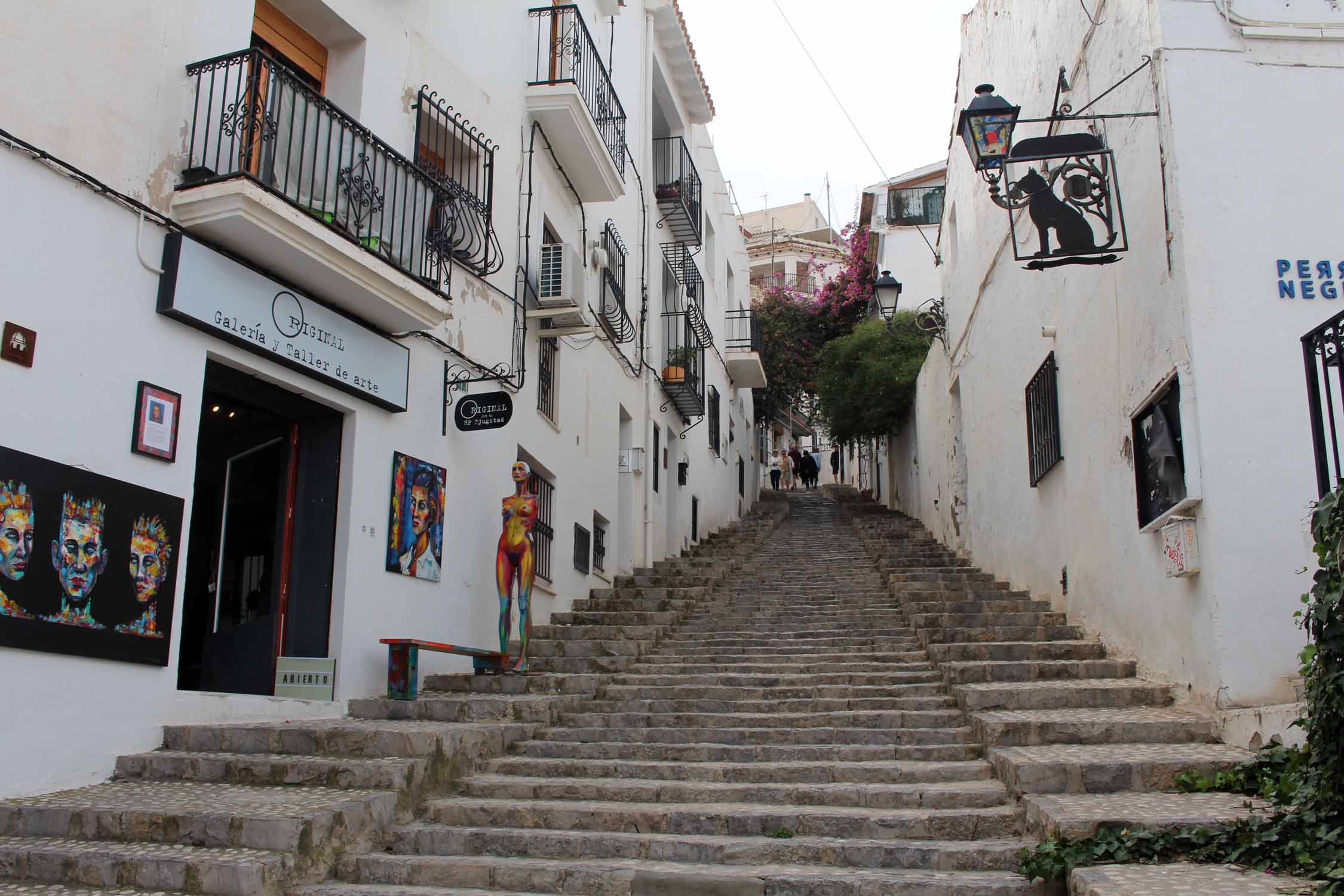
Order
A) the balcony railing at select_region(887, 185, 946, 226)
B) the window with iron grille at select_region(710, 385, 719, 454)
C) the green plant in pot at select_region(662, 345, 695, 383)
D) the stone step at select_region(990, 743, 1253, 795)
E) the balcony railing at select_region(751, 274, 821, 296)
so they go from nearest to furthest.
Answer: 1. the stone step at select_region(990, 743, 1253, 795)
2. the green plant in pot at select_region(662, 345, 695, 383)
3. the window with iron grille at select_region(710, 385, 719, 454)
4. the balcony railing at select_region(887, 185, 946, 226)
5. the balcony railing at select_region(751, 274, 821, 296)

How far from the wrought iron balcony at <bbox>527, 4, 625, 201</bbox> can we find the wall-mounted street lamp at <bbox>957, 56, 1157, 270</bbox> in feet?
17.3

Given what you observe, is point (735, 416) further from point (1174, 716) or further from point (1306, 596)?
point (1306, 596)

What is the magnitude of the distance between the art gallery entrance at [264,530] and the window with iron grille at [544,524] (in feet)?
10.9

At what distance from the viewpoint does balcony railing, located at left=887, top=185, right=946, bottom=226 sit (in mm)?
27453

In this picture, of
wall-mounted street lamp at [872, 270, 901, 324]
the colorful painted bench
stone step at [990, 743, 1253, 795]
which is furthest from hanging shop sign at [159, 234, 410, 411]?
wall-mounted street lamp at [872, 270, 901, 324]

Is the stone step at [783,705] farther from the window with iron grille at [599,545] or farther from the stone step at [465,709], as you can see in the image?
the window with iron grille at [599,545]

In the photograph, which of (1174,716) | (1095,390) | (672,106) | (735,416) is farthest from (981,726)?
(735,416)

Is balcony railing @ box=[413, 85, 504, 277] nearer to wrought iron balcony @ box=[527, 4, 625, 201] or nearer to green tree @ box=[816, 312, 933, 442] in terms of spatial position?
wrought iron balcony @ box=[527, 4, 625, 201]

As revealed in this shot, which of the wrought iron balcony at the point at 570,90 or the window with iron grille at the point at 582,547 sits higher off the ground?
the wrought iron balcony at the point at 570,90

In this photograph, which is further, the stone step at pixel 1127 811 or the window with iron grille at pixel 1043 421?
the window with iron grille at pixel 1043 421

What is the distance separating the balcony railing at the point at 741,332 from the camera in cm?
2507

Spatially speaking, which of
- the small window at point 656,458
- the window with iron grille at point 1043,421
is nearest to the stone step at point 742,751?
the window with iron grille at point 1043,421

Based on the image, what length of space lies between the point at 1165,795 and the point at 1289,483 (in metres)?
2.04

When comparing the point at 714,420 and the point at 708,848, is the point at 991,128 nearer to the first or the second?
the point at 708,848
